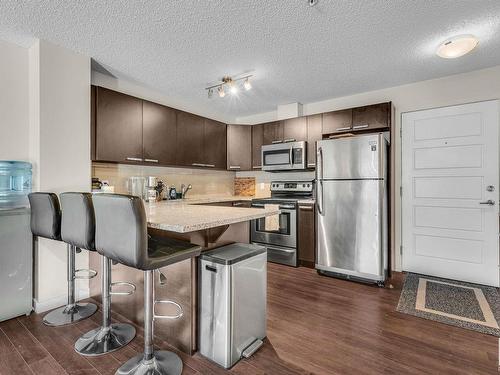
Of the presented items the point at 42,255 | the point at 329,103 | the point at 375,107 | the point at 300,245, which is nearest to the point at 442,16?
the point at 375,107

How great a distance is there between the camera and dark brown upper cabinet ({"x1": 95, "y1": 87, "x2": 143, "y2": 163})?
283 centimetres

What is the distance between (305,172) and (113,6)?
10.4ft

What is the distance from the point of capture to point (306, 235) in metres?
3.61

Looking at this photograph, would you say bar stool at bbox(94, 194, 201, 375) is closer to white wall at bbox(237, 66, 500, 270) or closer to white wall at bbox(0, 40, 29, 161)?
white wall at bbox(0, 40, 29, 161)

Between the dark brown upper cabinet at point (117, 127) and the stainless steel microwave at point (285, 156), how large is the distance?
1896mm

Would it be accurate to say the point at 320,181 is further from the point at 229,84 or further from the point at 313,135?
the point at 229,84

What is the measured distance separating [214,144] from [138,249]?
3.16 metres

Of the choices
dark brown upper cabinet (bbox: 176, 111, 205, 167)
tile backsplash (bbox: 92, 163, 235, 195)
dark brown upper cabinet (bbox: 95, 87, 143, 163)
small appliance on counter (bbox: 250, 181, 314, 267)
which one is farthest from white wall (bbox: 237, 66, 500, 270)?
dark brown upper cabinet (bbox: 95, 87, 143, 163)

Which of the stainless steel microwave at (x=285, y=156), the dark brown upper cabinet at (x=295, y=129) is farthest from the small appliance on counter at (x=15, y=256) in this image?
the dark brown upper cabinet at (x=295, y=129)

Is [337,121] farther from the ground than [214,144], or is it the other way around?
[337,121]

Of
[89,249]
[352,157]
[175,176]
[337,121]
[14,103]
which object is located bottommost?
[89,249]

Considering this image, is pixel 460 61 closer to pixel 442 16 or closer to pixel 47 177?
pixel 442 16

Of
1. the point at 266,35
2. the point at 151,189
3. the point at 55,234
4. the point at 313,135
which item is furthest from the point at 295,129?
the point at 55,234

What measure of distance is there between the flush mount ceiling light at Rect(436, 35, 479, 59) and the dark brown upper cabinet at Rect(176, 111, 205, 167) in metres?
3.01
